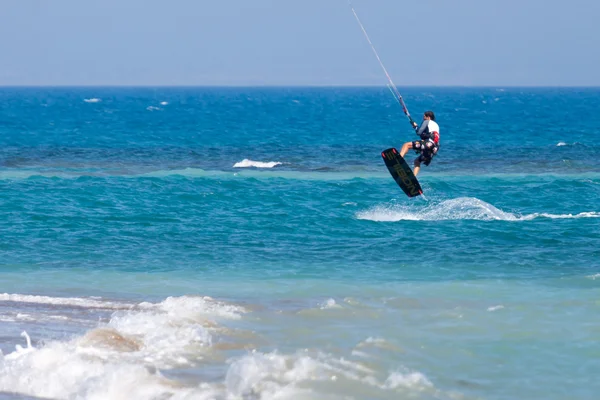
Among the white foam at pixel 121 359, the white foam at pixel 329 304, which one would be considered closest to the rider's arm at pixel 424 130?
the white foam at pixel 329 304

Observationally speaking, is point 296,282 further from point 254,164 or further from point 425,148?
point 254,164

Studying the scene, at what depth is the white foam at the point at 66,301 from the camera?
47.0 feet

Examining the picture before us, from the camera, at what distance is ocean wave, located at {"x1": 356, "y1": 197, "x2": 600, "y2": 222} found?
2492 cm

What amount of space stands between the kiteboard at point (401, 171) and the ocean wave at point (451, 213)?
275 cm

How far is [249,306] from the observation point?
1465cm

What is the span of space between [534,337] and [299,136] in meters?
43.1

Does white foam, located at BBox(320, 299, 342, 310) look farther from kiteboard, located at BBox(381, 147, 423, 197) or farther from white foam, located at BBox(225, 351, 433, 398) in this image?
kiteboard, located at BBox(381, 147, 423, 197)

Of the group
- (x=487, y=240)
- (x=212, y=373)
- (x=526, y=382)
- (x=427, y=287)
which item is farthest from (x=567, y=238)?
(x=212, y=373)

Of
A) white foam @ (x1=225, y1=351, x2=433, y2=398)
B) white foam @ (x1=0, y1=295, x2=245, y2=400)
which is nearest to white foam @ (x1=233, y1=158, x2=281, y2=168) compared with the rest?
white foam @ (x1=0, y1=295, x2=245, y2=400)

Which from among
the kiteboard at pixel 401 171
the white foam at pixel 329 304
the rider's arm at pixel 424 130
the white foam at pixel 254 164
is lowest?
the white foam at pixel 254 164

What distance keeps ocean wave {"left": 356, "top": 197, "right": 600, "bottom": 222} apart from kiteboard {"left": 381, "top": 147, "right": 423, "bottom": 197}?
9.01 feet

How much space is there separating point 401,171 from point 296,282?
245 inches

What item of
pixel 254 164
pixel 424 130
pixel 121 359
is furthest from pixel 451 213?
pixel 121 359

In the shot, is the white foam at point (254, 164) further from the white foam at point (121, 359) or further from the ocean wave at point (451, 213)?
the white foam at point (121, 359)
